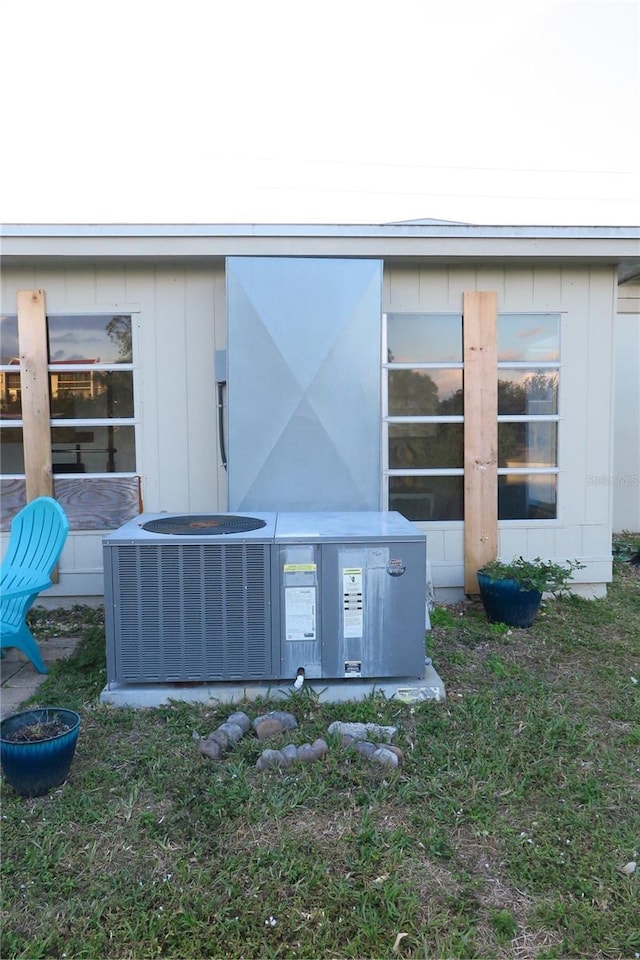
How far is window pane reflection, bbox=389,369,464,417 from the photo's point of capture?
16.0 feet

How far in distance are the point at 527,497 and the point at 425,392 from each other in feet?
4.05

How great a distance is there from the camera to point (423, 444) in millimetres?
4891

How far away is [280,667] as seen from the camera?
3119 mm

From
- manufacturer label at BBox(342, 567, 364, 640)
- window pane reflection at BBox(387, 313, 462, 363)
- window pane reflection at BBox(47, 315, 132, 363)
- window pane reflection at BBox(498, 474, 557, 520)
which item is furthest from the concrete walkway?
window pane reflection at BBox(498, 474, 557, 520)

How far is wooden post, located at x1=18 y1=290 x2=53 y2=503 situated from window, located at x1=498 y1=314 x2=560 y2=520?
3.66 m

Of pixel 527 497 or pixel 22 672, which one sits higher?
pixel 527 497

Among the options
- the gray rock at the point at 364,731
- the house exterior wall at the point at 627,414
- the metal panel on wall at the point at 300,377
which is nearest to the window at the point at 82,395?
the metal panel on wall at the point at 300,377

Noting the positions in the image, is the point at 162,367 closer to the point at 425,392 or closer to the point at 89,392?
the point at 89,392

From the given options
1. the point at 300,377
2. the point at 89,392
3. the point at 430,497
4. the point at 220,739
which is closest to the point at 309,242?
the point at 300,377

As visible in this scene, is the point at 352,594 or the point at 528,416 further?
the point at 528,416

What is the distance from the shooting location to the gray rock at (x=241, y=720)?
9.27 feet

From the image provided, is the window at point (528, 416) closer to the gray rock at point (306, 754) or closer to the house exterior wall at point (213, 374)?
A: the house exterior wall at point (213, 374)

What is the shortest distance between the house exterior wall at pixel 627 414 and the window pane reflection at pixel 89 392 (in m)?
6.04

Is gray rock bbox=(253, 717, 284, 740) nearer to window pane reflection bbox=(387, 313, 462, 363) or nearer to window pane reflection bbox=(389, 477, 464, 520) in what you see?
window pane reflection bbox=(389, 477, 464, 520)
